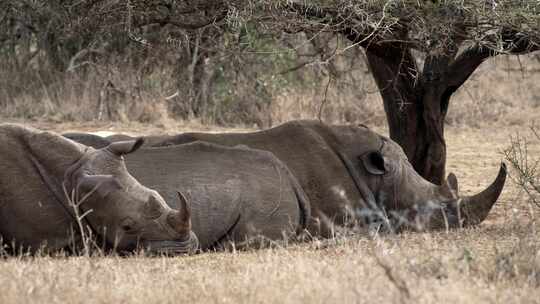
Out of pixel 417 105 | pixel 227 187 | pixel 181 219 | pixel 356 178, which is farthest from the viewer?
pixel 417 105

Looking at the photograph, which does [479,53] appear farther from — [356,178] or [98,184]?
[98,184]

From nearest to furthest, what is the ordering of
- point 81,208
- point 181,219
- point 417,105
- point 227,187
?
point 181,219 < point 81,208 < point 227,187 < point 417,105

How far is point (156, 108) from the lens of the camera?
15.9 m

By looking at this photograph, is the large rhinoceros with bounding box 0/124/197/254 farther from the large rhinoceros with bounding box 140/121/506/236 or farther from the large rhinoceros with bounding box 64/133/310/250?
the large rhinoceros with bounding box 140/121/506/236

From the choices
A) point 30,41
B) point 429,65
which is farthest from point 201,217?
point 30,41

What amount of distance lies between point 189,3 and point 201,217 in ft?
6.75

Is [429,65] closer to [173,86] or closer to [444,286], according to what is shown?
[444,286]

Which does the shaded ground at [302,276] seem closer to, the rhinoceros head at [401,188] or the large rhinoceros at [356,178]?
the large rhinoceros at [356,178]

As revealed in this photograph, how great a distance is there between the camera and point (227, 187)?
26.3 ft

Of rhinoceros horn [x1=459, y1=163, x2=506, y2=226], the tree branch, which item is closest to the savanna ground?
rhinoceros horn [x1=459, y1=163, x2=506, y2=226]

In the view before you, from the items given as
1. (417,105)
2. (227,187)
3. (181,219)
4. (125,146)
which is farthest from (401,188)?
(125,146)

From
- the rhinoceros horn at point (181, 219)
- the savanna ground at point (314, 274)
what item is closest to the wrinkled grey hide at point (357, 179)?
the savanna ground at point (314, 274)

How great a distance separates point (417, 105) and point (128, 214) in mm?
3795

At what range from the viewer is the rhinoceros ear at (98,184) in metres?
7.18
